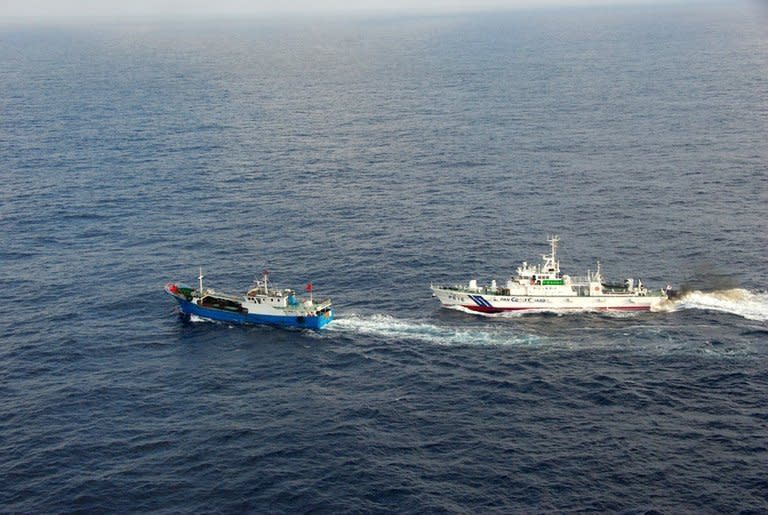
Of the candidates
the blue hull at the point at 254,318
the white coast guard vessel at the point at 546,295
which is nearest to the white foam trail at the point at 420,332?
the blue hull at the point at 254,318

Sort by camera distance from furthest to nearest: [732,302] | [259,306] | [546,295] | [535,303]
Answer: [535,303], [546,295], [259,306], [732,302]

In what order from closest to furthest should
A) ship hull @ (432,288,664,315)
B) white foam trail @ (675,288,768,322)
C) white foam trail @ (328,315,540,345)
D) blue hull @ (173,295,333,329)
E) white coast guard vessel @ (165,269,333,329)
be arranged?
white foam trail @ (328,315,540,345) → white foam trail @ (675,288,768,322) → blue hull @ (173,295,333,329) → white coast guard vessel @ (165,269,333,329) → ship hull @ (432,288,664,315)

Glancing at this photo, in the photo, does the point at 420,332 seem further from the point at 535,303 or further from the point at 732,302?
the point at 732,302

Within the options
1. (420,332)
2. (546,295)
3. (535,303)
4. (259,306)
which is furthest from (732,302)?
(259,306)

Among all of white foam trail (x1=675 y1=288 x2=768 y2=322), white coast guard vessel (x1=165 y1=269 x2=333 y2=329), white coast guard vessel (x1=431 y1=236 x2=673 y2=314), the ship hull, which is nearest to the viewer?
white foam trail (x1=675 y1=288 x2=768 y2=322)

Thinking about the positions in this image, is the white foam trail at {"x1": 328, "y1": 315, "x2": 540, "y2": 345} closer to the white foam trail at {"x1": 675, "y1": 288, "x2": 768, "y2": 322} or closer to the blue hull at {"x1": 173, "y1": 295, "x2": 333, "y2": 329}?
the blue hull at {"x1": 173, "y1": 295, "x2": 333, "y2": 329}

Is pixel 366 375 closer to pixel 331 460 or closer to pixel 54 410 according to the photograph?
pixel 331 460

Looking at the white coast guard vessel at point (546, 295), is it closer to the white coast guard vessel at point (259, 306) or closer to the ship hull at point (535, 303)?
the ship hull at point (535, 303)

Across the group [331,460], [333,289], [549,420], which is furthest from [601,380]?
[333,289]

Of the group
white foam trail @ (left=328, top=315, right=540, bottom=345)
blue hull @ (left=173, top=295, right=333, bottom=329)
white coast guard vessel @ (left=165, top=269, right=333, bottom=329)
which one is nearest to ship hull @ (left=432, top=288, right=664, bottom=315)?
white foam trail @ (left=328, top=315, right=540, bottom=345)
